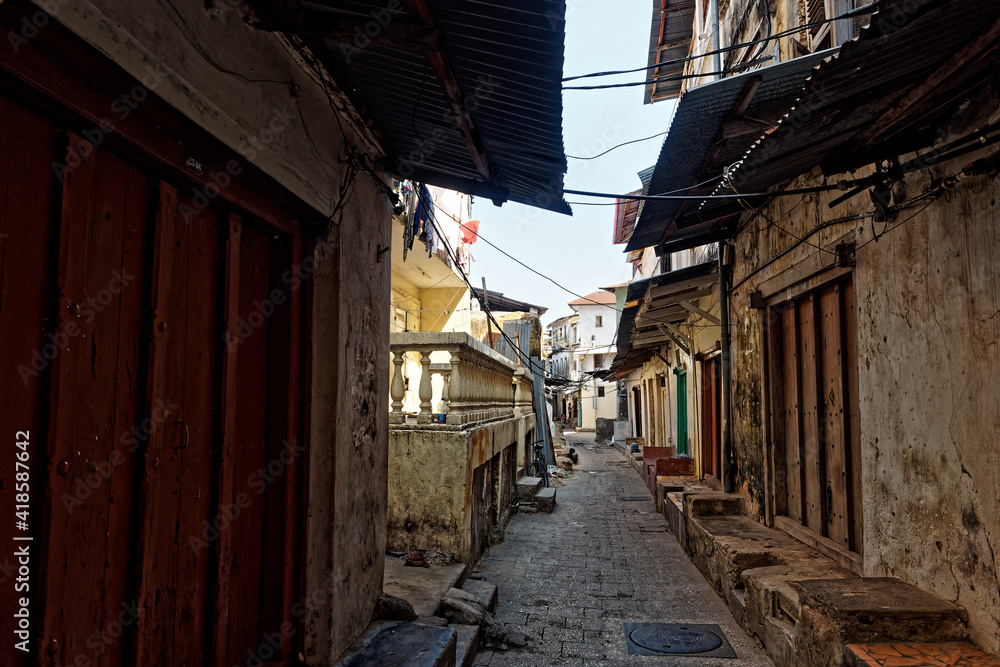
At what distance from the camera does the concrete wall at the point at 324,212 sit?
1.92 m

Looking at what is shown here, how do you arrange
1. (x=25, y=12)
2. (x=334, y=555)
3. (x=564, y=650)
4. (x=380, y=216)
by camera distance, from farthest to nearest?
(x=564, y=650)
(x=380, y=216)
(x=334, y=555)
(x=25, y=12)

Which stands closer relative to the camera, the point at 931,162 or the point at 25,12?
the point at 25,12

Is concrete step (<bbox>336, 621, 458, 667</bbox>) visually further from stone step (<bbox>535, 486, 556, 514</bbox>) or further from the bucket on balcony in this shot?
stone step (<bbox>535, 486, 556, 514</bbox>)

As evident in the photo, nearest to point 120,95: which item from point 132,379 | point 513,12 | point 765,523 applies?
point 132,379

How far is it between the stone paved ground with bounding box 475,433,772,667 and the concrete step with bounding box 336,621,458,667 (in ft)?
3.87

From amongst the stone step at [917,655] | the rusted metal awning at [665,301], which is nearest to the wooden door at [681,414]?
the rusted metal awning at [665,301]

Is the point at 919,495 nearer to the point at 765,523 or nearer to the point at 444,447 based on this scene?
the point at 765,523

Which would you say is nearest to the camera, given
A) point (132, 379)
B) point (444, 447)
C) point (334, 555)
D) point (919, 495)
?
point (132, 379)

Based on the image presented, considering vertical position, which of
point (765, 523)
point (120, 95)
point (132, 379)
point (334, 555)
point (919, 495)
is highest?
point (120, 95)

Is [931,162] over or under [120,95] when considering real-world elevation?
over

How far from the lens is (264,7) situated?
234 cm

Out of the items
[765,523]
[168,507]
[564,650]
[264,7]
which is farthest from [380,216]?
[765,523]

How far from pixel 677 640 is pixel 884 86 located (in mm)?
4328

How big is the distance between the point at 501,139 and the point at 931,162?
7.86 ft
